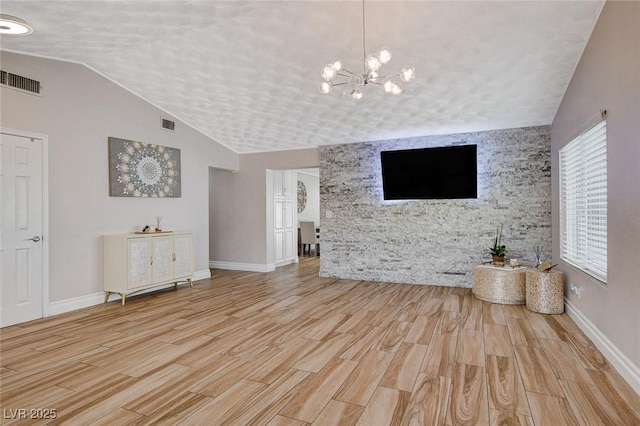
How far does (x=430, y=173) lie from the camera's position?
18.8 feet

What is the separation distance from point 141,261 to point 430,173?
14.9 feet

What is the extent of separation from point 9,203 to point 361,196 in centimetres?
487

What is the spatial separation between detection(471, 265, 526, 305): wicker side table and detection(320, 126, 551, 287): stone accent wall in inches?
31.8

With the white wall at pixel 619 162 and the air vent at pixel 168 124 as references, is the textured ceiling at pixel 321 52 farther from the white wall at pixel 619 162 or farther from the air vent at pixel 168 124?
the white wall at pixel 619 162

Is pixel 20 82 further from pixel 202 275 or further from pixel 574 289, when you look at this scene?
pixel 574 289

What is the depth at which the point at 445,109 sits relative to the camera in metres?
4.98

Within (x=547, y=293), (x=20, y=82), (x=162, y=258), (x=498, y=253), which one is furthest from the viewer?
(x=162, y=258)

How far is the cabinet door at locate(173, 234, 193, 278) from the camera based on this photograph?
552cm

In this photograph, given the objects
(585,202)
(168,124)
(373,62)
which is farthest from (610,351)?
(168,124)

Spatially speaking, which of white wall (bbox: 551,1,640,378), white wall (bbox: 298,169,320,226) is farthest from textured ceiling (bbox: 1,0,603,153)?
white wall (bbox: 298,169,320,226)

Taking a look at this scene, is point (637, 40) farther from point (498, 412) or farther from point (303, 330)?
point (303, 330)

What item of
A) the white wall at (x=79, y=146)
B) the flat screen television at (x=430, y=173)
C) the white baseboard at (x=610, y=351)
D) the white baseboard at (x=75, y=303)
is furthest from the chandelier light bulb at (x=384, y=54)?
the white baseboard at (x=75, y=303)

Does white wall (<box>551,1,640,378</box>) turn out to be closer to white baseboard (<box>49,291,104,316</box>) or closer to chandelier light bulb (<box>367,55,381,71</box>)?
chandelier light bulb (<box>367,55,381,71</box>)

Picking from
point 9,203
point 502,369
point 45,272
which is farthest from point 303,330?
point 9,203
